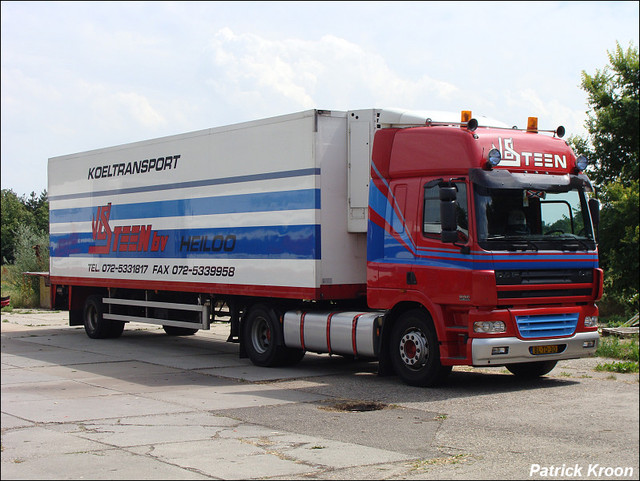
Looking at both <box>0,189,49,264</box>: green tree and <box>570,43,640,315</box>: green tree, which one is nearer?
<box>570,43,640,315</box>: green tree

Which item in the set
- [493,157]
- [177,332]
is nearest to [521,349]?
[493,157]

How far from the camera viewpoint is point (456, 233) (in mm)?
11211

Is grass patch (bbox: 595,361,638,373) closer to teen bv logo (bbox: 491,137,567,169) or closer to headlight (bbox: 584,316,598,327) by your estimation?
headlight (bbox: 584,316,598,327)

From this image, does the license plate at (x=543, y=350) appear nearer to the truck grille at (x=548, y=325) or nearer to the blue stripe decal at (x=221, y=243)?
the truck grille at (x=548, y=325)

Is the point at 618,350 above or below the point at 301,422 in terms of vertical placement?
above

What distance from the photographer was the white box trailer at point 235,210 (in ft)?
43.7

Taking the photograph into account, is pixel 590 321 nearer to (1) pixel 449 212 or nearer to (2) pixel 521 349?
(2) pixel 521 349

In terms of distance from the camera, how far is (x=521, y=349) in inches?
446

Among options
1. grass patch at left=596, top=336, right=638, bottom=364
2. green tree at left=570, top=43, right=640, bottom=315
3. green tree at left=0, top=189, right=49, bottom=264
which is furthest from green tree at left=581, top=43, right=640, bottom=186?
green tree at left=0, top=189, right=49, bottom=264

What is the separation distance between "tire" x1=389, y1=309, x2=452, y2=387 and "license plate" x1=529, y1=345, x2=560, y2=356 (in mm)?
1177

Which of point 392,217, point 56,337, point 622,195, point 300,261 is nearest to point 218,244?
point 300,261

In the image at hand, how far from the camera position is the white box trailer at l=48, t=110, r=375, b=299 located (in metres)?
13.3

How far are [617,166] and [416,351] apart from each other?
72.6 feet

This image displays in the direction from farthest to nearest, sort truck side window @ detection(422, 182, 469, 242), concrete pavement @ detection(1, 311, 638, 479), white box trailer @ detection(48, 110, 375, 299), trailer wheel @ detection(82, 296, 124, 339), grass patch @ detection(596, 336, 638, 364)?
trailer wheel @ detection(82, 296, 124, 339), grass patch @ detection(596, 336, 638, 364), white box trailer @ detection(48, 110, 375, 299), truck side window @ detection(422, 182, 469, 242), concrete pavement @ detection(1, 311, 638, 479)
